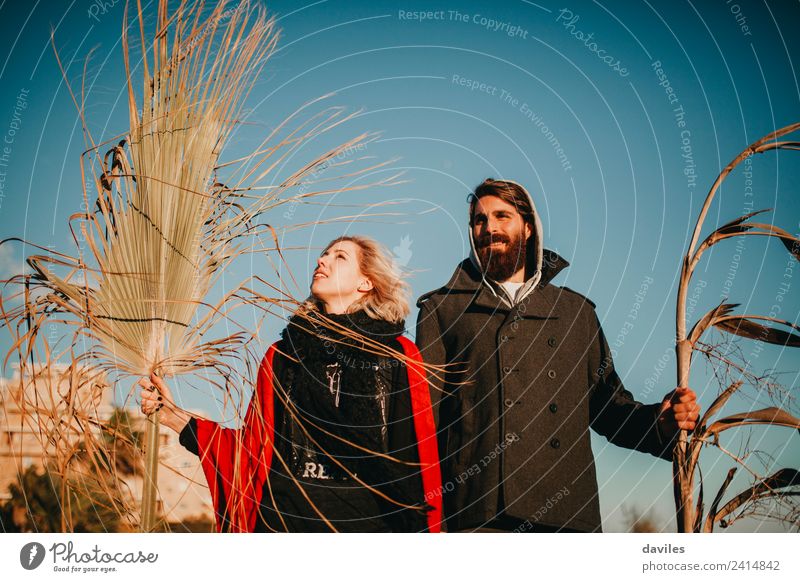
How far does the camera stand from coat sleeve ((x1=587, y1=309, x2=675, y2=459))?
266 centimetres

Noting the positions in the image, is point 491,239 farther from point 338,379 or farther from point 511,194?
point 338,379

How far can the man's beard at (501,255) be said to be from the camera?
2.82 m

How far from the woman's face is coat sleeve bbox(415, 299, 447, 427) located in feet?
0.81

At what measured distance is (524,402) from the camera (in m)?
2.73

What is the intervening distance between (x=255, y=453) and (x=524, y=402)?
0.99 meters

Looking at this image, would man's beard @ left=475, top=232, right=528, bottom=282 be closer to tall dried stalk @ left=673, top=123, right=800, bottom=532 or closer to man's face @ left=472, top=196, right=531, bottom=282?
man's face @ left=472, top=196, right=531, bottom=282
